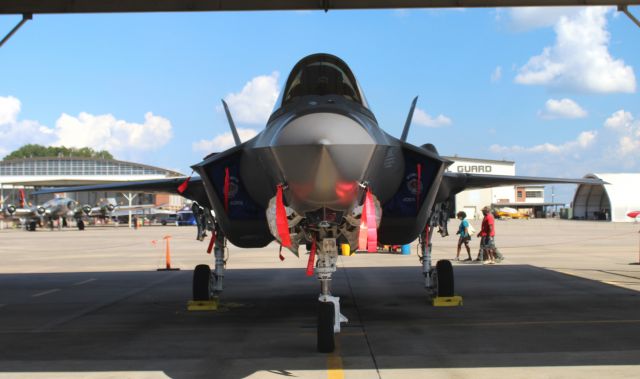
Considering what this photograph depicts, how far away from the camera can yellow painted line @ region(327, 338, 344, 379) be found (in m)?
5.52

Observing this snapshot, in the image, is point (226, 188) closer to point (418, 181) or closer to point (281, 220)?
point (281, 220)

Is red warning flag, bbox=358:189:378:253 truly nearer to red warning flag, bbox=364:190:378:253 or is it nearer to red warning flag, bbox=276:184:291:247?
red warning flag, bbox=364:190:378:253

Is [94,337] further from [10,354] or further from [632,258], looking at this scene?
[632,258]

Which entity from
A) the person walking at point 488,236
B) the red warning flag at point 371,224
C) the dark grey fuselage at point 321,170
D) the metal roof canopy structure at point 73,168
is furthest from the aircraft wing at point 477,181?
the metal roof canopy structure at point 73,168

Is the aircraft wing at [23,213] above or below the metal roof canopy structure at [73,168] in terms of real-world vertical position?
below

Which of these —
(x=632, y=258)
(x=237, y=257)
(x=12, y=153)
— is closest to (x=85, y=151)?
(x=12, y=153)

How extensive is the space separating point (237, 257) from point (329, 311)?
17.3 meters

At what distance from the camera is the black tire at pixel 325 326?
6195mm

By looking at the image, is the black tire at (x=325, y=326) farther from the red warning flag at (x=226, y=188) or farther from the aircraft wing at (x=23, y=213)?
the aircraft wing at (x=23, y=213)

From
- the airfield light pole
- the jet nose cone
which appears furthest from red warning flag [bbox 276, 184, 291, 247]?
the airfield light pole

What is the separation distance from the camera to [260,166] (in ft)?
19.0

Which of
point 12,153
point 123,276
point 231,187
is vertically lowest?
point 123,276

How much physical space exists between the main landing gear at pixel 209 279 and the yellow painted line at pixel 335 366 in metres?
3.79

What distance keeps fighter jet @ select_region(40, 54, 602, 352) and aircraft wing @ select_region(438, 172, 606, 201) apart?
1.10 m
